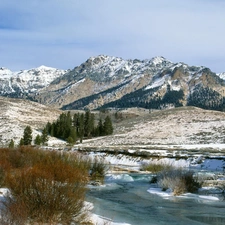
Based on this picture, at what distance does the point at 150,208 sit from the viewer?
21297mm

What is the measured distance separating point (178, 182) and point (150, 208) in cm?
620

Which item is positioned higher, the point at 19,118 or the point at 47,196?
the point at 19,118

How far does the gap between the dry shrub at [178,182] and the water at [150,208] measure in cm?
163

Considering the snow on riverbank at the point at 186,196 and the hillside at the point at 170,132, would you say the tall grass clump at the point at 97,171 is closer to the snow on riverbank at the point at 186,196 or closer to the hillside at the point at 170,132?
the snow on riverbank at the point at 186,196

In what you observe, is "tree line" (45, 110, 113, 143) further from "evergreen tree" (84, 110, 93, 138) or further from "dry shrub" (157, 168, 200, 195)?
"dry shrub" (157, 168, 200, 195)

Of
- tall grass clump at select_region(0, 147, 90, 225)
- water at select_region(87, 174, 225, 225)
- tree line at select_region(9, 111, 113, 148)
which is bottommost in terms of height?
water at select_region(87, 174, 225, 225)

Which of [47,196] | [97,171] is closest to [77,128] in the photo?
[97,171]

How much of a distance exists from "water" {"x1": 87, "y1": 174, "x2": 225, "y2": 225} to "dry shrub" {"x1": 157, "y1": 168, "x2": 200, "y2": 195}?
1627 mm

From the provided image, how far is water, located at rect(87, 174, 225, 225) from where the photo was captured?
714 inches

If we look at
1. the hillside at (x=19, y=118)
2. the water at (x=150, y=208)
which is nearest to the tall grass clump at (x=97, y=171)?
the water at (x=150, y=208)

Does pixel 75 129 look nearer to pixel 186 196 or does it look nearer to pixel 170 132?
pixel 170 132

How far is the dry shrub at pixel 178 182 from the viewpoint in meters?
26.8

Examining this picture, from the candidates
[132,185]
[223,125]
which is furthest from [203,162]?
[223,125]

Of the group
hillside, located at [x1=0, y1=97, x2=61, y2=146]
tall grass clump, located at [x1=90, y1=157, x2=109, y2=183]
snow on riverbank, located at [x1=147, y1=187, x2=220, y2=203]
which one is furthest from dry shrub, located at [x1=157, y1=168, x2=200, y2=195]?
hillside, located at [x1=0, y1=97, x2=61, y2=146]
